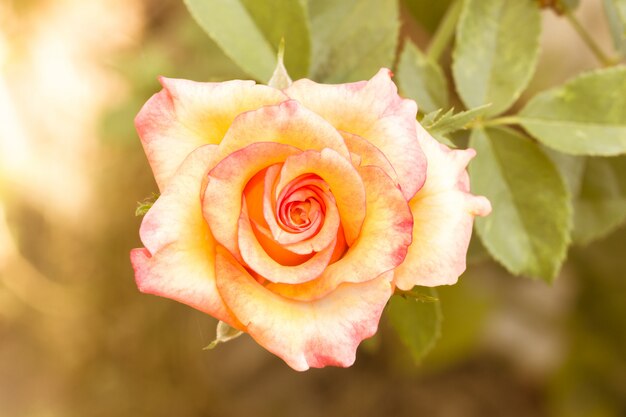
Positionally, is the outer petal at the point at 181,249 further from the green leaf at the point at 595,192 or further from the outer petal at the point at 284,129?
the green leaf at the point at 595,192

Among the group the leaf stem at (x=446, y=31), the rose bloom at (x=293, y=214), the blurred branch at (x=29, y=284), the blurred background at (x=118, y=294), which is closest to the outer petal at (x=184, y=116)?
the rose bloom at (x=293, y=214)

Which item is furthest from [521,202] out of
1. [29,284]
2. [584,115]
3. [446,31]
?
[29,284]

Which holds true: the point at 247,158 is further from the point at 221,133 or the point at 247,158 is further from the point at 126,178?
the point at 126,178

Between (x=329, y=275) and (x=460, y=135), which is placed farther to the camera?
(x=460, y=135)

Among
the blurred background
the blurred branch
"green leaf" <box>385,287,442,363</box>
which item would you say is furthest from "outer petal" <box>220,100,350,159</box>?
the blurred branch

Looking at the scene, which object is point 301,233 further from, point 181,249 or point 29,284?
point 29,284

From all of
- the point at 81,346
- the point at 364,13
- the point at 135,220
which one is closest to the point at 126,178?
the point at 135,220
